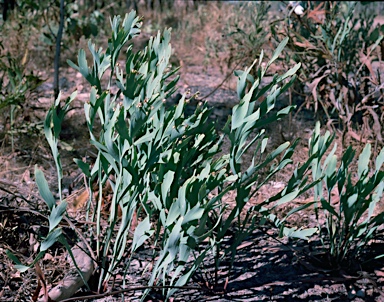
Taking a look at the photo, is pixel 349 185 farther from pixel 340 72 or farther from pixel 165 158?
pixel 340 72

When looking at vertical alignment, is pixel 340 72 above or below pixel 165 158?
below

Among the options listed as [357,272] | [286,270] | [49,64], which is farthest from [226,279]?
[49,64]

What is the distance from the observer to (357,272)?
176cm

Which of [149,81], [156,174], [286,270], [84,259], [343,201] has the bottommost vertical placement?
[286,270]

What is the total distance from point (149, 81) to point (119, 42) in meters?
0.14

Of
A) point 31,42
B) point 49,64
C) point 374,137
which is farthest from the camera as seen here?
point 31,42

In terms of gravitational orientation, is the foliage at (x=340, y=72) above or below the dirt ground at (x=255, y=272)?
above

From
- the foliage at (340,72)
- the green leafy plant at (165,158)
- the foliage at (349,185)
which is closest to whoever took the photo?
the green leafy plant at (165,158)

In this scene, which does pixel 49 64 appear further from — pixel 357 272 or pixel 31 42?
pixel 357 272

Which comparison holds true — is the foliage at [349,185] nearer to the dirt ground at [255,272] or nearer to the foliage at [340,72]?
the dirt ground at [255,272]

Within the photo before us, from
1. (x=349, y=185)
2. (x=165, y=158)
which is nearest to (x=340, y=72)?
(x=349, y=185)

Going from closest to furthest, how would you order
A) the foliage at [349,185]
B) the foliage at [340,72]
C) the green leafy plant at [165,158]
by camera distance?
the green leafy plant at [165,158] < the foliage at [349,185] < the foliage at [340,72]

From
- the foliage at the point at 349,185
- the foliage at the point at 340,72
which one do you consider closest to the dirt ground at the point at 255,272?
the foliage at the point at 349,185

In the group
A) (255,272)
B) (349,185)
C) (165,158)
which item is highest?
(165,158)
